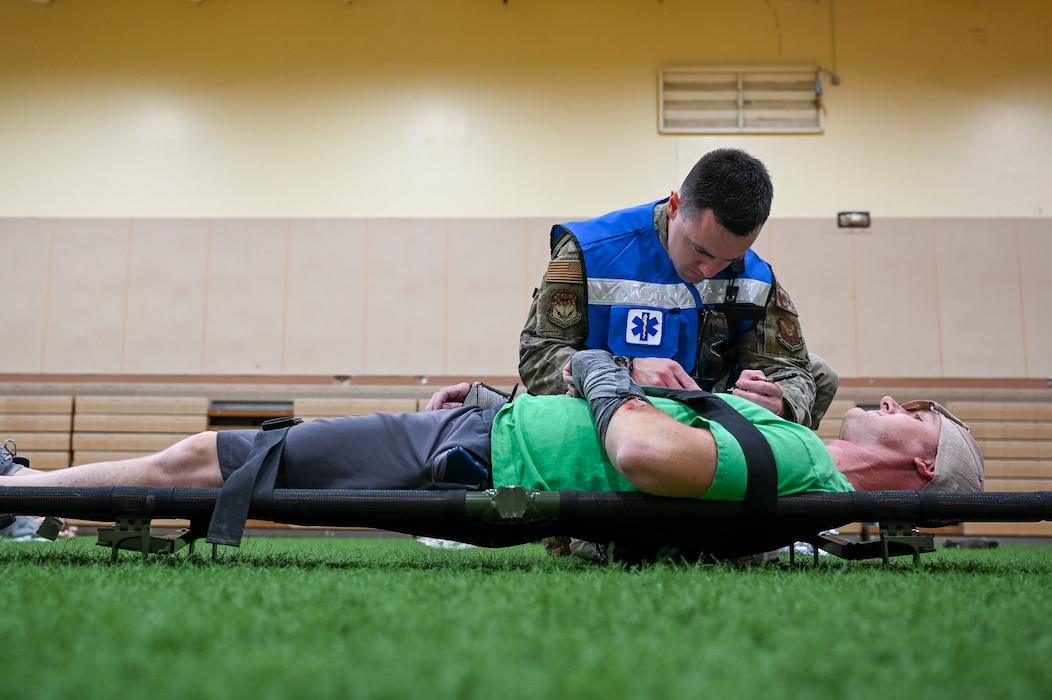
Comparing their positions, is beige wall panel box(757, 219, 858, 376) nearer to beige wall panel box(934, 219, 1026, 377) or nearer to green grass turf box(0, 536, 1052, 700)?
beige wall panel box(934, 219, 1026, 377)

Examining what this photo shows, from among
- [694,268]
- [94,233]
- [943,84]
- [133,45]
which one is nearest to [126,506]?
[694,268]

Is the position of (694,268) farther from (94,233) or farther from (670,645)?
(94,233)

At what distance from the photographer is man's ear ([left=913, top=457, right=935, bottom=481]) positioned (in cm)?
193

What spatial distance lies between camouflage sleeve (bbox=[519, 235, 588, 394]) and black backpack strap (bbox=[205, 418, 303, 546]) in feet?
2.49

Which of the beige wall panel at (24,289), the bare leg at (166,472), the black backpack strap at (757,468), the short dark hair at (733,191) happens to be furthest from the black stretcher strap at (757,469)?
the beige wall panel at (24,289)

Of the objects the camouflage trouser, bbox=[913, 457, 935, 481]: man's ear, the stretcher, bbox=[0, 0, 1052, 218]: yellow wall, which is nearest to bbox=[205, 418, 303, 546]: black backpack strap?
the stretcher

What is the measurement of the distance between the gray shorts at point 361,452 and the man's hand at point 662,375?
50cm

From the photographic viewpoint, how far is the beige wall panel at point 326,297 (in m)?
6.18

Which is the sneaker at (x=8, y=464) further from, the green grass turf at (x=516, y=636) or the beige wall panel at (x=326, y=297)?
the beige wall panel at (x=326, y=297)

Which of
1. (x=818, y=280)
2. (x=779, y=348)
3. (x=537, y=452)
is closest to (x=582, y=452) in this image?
(x=537, y=452)

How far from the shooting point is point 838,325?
6.18m

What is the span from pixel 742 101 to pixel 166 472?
18.9 ft

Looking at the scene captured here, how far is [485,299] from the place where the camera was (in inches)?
246

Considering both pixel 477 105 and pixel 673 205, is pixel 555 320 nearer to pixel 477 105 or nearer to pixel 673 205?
pixel 673 205
